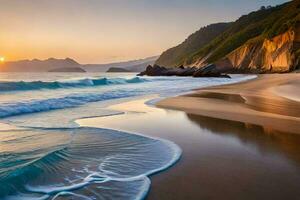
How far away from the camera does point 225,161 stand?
476cm

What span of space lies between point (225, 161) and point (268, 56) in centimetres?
8059

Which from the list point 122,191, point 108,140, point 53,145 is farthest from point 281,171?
point 53,145

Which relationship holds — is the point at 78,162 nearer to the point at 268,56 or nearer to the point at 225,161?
the point at 225,161

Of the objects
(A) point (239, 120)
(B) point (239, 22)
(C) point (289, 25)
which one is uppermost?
(B) point (239, 22)

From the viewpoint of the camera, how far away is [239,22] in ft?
521

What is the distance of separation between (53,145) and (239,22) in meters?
165

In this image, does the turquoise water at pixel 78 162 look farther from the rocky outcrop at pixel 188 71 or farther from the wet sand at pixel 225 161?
the rocky outcrop at pixel 188 71

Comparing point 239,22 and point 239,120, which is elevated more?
point 239,22

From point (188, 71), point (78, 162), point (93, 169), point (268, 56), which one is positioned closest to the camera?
point (93, 169)

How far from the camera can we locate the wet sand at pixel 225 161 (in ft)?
11.7

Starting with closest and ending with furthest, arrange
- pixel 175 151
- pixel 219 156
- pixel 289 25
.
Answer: pixel 219 156 < pixel 175 151 < pixel 289 25

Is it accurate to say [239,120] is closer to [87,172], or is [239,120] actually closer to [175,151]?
[175,151]

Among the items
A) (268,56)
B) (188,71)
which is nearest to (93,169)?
(188,71)

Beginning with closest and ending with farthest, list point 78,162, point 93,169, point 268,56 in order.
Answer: point 93,169
point 78,162
point 268,56
